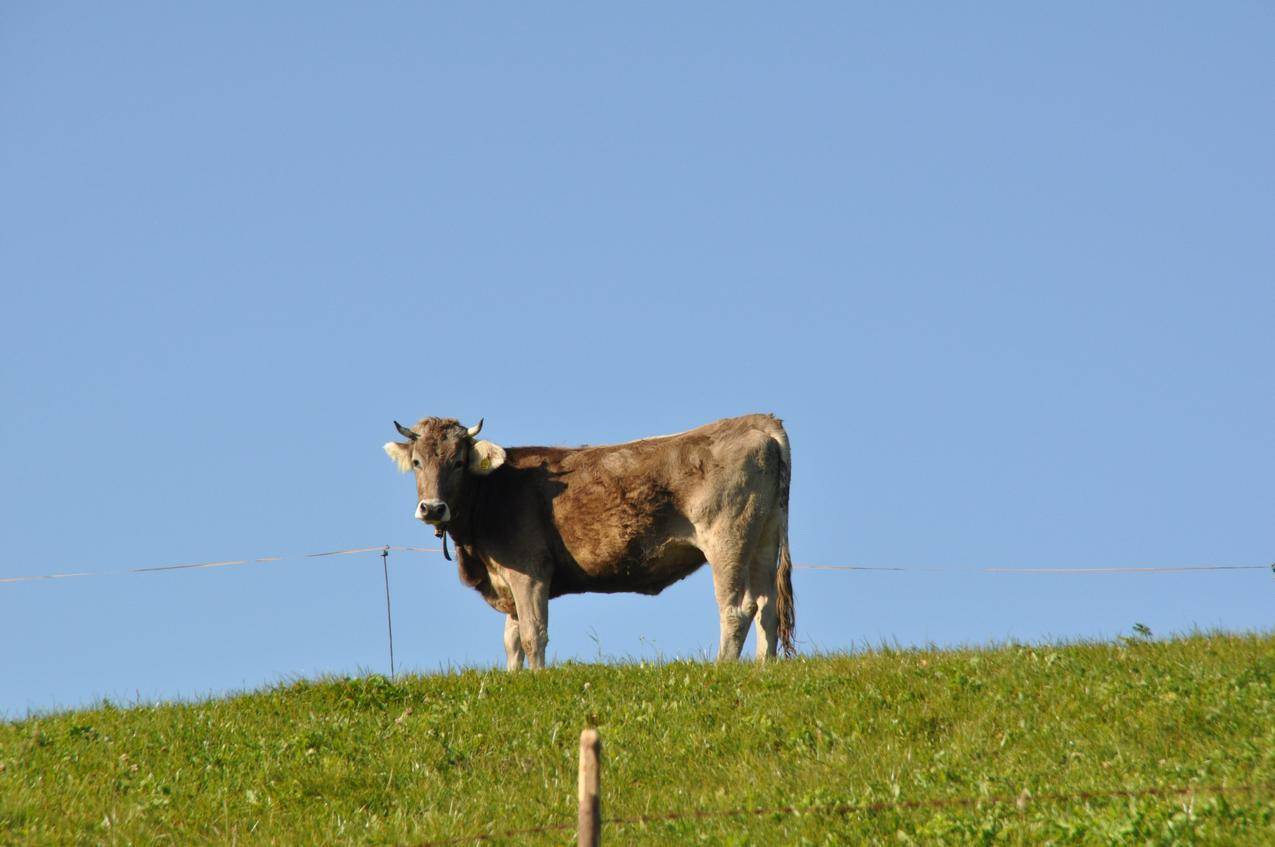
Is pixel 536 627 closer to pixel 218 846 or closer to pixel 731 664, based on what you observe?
pixel 731 664

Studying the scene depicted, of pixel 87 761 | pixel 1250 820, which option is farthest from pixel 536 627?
pixel 1250 820

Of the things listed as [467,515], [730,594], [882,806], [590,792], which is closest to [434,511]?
[467,515]

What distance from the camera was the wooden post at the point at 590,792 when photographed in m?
8.98

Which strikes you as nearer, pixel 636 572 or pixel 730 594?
pixel 730 594

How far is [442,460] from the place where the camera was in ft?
69.9

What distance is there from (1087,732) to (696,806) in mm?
3643

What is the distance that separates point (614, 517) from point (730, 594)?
1.87m

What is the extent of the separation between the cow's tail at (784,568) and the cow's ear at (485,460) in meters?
3.72

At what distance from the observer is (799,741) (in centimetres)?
1494

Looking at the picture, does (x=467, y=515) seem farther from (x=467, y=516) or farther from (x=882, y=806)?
(x=882, y=806)

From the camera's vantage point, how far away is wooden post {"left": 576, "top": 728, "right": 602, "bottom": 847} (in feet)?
29.5

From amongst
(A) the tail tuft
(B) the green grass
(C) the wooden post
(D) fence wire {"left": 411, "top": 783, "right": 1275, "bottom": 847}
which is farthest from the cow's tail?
(C) the wooden post

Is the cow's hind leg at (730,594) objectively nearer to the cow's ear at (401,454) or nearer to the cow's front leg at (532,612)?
the cow's front leg at (532,612)

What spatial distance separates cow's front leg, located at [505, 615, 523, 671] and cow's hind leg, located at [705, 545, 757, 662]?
287 centimetres
